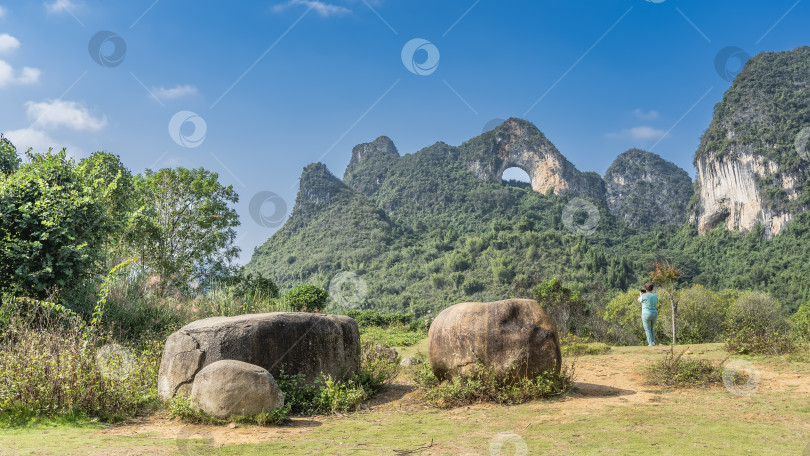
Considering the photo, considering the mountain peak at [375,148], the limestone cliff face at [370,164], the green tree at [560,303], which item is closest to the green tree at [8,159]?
the green tree at [560,303]

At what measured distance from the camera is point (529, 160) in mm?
111688

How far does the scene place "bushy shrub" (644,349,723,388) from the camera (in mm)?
8539

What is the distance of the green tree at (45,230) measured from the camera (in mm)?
10703

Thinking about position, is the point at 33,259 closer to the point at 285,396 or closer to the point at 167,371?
the point at 167,371

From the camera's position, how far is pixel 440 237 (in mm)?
85375

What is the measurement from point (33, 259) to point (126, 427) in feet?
19.4

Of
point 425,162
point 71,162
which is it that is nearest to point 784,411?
point 71,162


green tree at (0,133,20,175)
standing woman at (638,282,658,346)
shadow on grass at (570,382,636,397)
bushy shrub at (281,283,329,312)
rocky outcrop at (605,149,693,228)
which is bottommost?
shadow on grass at (570,382,636,397)

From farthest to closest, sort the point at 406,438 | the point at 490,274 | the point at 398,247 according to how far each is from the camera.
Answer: the point at 398,247
the point at 490,274
the point at 406,438

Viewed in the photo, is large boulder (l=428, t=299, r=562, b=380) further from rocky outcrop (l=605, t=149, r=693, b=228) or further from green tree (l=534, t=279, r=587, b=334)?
rocky outcrop (l=605, t=149, r=693, b=228)

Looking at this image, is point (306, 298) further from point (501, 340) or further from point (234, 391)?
point (234, 391)

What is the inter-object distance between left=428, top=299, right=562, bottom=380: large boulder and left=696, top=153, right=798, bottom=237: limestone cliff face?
79.5 m

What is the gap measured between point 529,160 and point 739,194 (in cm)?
4133

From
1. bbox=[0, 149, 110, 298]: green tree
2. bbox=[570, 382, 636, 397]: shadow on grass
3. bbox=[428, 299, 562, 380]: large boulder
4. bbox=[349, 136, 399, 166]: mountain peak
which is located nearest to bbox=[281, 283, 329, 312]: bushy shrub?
bbox=[0, 149, 110, 298]: green tree
